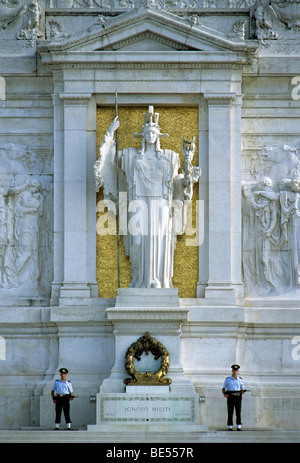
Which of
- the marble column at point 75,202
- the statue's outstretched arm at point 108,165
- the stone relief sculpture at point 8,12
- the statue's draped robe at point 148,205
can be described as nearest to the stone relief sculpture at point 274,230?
the statue's draped robe at point 148,205

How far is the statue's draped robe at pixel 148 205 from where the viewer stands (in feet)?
107

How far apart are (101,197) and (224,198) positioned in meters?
2.73

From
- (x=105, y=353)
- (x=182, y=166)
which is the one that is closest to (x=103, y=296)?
(x=105, y=353)

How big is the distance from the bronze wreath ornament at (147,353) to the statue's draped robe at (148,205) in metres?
1.40

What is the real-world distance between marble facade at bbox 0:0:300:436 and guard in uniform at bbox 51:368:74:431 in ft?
4.62

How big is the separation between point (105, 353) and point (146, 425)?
266 centimetres

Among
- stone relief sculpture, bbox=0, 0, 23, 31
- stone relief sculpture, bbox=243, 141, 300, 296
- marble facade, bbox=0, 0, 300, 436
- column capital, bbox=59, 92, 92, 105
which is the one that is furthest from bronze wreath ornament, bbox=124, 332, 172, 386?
stone relief sculpture, bbox=0, 0, 23, 31

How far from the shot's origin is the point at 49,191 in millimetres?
33656

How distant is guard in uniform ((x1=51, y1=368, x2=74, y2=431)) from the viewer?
101ft

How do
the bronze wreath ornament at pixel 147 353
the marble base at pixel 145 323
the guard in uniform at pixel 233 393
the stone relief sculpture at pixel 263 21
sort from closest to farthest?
the guard in uniform at pixel 233 393, the bronze wreath ornament at pixel 147 353, the marble base at pixel 145 323, the stone relief sculpture at pixel 263 21

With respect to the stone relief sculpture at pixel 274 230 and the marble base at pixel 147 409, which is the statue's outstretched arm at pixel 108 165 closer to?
the stone relief sculpture at pixel 274 230
